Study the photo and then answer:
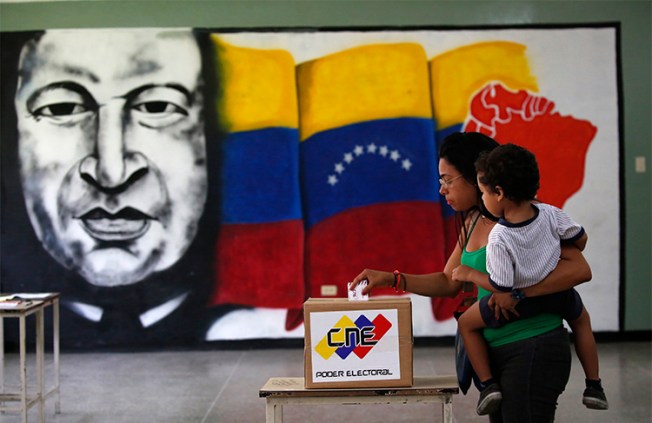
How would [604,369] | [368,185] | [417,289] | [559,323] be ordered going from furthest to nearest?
[368,185], [604,369], [417,289], [559,323]

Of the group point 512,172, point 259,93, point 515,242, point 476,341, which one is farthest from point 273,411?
point 259,93

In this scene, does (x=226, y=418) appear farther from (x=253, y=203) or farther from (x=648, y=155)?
(x=648, y=155)

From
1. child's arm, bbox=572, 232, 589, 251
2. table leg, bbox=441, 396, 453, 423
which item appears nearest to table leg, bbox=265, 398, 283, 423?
table leg, bbox=441, 396, 453, 423

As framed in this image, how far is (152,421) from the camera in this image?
4.53 meters

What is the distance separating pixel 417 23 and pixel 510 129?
3.99 ft

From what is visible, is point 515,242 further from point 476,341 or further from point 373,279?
point 373,279

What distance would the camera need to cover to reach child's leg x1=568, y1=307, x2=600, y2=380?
241 cm

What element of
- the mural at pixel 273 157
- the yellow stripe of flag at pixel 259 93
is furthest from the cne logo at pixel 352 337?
the yellow stripe of flag at pixel 259 93

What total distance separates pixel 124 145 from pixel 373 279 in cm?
451

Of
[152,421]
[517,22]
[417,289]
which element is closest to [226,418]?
[152,421]

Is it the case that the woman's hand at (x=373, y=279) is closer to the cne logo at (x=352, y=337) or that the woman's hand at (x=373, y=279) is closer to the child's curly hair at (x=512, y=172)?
the cne logo at (x=352, y=337)

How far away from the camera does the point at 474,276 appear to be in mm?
2305

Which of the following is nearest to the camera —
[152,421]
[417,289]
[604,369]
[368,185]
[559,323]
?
[559,323]

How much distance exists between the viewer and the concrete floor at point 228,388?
15.0 feet
